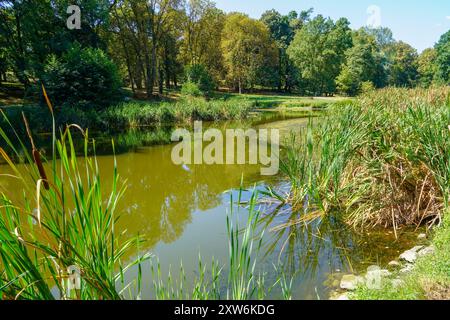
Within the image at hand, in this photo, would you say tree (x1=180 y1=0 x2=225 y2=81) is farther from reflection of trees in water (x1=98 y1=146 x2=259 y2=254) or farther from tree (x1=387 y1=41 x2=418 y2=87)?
tree (x1=387 y1=41 x2=418 y2=87)

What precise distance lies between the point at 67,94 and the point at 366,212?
1812cm

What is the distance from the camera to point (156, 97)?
28.2 m

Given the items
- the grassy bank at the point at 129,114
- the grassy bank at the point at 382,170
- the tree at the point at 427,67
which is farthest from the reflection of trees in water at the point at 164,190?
the tree at the point at 427,67

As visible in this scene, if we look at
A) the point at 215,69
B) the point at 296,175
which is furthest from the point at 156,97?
the point at 296,175

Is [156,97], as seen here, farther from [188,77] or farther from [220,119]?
[220,119]

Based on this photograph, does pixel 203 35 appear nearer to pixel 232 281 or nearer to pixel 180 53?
pixel 180 53

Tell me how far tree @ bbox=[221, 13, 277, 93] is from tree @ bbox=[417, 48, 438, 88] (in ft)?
65.7

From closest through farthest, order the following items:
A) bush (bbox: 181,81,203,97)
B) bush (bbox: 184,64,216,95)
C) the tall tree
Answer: bush (bbox: 181,81,203,97) → bush (bbox: 184,64,216,95) → the tall tree

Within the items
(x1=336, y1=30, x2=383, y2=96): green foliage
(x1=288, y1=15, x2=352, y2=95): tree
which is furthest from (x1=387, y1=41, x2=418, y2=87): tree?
(x1=288, y1=15, x2=352, y2=95): tree

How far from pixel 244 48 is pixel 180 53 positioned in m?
6.67

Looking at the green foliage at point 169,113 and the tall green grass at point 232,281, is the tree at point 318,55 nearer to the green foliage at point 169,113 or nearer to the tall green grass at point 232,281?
the green foliage at point 169,113

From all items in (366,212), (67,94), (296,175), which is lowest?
(366,212)

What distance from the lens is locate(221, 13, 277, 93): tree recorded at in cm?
3558

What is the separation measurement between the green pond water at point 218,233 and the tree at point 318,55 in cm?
3208
